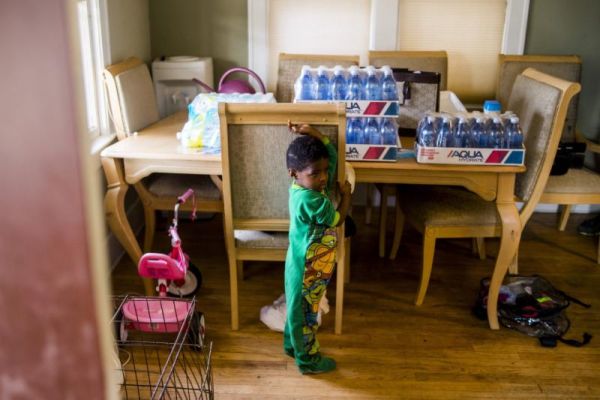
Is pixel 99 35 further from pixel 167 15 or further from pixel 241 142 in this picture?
pixel 241 142

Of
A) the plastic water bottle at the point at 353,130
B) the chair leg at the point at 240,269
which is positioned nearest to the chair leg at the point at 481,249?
the plastic water bottle at the point at 353,130

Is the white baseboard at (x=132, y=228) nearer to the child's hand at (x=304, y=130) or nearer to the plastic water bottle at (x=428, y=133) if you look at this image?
the child's hand at (x=304, y=130)

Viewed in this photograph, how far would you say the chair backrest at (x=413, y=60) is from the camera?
3430 mm

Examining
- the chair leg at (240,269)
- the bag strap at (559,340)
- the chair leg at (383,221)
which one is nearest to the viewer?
the bag strap at (559,340)

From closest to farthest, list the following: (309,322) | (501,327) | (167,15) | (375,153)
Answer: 1. (309,322)
2. (375,153)
3. (501,327)
4. (167,15)

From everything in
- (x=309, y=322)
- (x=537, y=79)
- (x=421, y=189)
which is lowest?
(x=309, y=322)

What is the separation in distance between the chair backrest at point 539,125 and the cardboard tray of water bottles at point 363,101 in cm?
59

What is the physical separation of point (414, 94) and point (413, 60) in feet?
1.87

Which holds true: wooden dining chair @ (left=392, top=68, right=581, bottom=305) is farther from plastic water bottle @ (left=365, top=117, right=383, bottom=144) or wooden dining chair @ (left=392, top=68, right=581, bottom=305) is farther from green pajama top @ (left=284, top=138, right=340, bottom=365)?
green pajama top @ (left=284, top=138, right=340, bottom=365)

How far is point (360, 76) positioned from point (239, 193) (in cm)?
71

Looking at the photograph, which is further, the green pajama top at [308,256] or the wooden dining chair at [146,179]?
the wooden dining chair at [146,179]

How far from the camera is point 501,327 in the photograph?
2.59 m

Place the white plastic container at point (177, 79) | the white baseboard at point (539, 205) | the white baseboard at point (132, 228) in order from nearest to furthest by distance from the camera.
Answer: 1. the white baseboard at point (132, 228)
2. the white plastic container at point (177, 79)
3. the white baseboard at point (539, 205)

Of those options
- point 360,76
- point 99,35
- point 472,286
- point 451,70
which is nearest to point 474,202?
point 472,286
